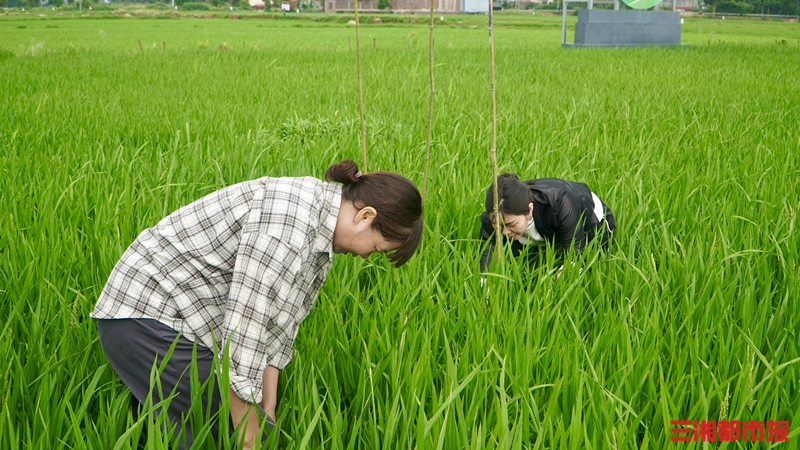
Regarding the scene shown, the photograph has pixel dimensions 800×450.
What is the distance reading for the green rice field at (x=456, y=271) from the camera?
1.14 m

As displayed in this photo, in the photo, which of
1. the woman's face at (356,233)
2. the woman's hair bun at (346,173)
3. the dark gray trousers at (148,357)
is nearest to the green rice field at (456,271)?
the dark gray trousers at (148,357)

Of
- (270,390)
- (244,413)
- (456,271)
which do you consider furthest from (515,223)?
(244,413)

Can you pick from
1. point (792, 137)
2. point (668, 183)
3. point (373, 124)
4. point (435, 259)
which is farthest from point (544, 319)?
point (792, 137)

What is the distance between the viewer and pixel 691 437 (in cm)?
105

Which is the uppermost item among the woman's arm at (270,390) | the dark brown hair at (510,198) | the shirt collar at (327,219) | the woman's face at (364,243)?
the shirt collar at (327,219)

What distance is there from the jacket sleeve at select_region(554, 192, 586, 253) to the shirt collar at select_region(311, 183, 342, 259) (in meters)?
1.11

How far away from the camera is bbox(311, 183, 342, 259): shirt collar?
1.15 metres

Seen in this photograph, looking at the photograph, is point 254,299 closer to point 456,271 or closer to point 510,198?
point 456,271

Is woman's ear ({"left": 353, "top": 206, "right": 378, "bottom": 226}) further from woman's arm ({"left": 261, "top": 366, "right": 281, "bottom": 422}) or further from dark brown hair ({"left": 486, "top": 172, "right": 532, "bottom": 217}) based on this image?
dark brown hair ({"left": 486, "top": 172, "right": 532, "bottom": 217})

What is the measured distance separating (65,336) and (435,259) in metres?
1.08

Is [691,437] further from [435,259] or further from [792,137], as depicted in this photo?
[792,137]

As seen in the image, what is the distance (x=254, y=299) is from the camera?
107 centimetres

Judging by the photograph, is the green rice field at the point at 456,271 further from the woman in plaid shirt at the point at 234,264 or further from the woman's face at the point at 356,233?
the woman's face at the point at 356,233

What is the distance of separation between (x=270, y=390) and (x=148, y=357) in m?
0.25
